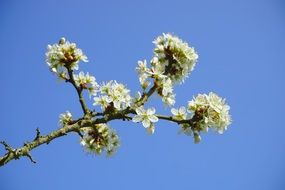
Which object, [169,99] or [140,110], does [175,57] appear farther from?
[140,110]

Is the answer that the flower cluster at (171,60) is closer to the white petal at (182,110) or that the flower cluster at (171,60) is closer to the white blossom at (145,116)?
the white petal at (182,110)

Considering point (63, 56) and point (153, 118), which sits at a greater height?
point (63, 56)

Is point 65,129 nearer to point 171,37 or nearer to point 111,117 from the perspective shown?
point 111,117

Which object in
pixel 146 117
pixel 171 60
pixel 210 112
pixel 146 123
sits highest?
pixel 171 60

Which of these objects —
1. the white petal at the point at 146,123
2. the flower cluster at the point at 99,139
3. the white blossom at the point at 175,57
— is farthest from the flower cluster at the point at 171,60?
the flower cluster at the point at 99,139

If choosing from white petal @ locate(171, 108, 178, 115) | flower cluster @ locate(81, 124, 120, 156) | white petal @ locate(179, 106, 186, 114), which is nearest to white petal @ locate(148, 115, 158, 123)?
white petal @ locate(171, 108, 178, 115)

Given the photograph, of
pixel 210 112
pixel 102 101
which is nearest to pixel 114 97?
pixel 102 101

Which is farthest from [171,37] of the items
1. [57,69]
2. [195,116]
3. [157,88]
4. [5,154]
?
[5,154]
